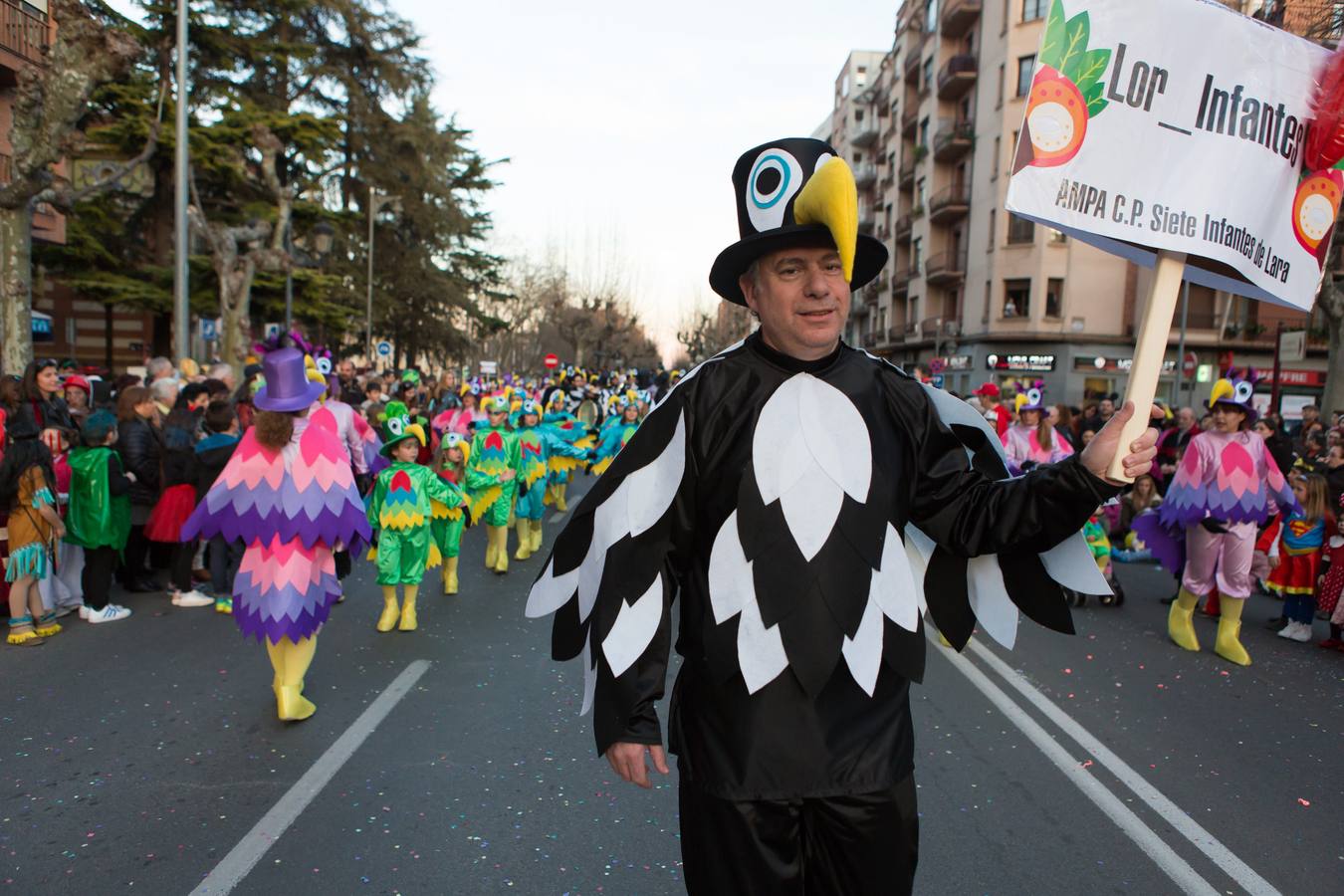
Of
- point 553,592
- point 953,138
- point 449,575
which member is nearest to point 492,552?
point 449,575

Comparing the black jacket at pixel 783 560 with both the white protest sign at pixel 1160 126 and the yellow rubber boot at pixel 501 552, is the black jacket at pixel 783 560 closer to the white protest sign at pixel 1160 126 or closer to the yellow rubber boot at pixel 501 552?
the white protest sign at pixel 1160 126

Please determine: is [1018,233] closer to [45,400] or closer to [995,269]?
[995,269]

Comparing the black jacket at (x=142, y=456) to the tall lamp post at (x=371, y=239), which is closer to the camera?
the black jacket at (x=142, y=456)

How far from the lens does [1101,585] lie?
2.15 m

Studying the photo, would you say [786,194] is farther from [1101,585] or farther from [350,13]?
[350,13]

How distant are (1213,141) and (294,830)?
3.97 meters

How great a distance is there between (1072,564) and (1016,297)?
127 ft

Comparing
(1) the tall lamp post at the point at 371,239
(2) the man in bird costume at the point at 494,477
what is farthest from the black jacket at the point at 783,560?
(1) the tall lamp post at the point at 371,239

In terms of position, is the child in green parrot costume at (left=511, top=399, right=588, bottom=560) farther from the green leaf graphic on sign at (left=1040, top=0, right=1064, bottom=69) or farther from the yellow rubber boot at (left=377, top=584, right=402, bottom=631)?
the green leaf graphic on sign at (left=1040, top=0, right=1064, bottom=69)

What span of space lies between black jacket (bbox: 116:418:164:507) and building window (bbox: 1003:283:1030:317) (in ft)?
117

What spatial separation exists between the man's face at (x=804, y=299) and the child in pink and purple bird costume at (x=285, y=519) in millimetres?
3464

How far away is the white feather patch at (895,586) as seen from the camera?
7.04ft

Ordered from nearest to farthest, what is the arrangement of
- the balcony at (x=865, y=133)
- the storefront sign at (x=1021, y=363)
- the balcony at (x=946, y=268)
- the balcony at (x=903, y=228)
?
the storefront sign at (x=1021, y=363), the balcony at (x=946, y=268), the balcony at (x=903, y=228), the balcony at (x=865, y=133)

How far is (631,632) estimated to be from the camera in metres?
2.06
